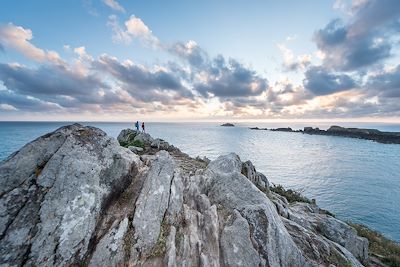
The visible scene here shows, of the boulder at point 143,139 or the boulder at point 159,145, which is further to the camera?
the boulder at point 143,139

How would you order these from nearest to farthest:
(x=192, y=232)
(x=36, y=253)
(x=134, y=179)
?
(x=36, y=253) < (x=192, y=232) < (x=134, y=179)

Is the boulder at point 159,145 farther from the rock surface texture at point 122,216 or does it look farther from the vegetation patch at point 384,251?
the vegetation patch at point 384,251

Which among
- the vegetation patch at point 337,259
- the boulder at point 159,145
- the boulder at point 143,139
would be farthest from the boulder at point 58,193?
the boulder at point 143,139

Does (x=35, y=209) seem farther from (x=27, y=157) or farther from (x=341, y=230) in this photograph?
(x=341, y=230)

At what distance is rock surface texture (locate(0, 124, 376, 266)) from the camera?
8.39 metres

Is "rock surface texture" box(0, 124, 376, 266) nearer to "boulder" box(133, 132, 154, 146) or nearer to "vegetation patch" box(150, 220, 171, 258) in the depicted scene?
"vegetation patch" box(150, 220, 171, 258)

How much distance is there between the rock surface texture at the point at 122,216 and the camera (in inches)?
330

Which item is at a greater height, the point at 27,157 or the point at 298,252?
the point at 27,157

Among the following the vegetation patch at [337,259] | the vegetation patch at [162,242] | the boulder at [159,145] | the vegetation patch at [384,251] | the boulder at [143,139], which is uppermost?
the boulder at [143,139]

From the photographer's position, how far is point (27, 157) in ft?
33.0

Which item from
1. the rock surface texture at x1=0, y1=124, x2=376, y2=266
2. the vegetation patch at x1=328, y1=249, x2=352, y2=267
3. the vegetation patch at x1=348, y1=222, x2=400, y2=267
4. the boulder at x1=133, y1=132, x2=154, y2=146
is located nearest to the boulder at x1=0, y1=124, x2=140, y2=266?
the rock surface texture at x1=0, y1=124, x2=376, y2=266

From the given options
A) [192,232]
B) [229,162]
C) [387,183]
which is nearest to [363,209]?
[387,183]

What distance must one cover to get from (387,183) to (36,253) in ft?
255

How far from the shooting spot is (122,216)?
33.2ft
